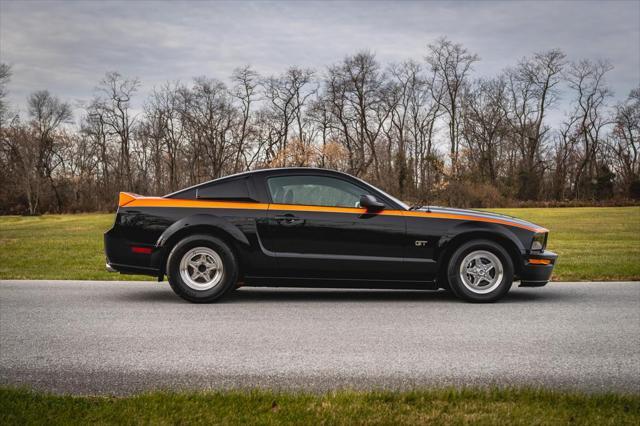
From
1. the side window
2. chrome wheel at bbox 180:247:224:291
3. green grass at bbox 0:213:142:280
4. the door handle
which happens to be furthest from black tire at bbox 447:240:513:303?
green grass at bbox 0:213:142:280

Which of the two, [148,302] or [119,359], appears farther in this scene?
[148,302]

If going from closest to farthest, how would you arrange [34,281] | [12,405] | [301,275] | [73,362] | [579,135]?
[12,405] → [73,362] → [301,275] → [34,281] → [579,135]

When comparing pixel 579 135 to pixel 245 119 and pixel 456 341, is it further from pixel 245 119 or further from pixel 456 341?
pixel 456 341

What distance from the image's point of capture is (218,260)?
23.9ft

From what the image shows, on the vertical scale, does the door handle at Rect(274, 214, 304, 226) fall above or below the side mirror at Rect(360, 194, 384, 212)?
below

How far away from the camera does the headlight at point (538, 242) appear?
7453mm

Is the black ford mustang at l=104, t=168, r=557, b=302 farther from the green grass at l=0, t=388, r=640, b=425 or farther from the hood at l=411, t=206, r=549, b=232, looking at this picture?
the green grass at l=0, t=388, r=640, b=425

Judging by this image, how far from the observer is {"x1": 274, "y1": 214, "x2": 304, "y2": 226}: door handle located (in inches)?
287

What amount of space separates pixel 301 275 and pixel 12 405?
4121mm

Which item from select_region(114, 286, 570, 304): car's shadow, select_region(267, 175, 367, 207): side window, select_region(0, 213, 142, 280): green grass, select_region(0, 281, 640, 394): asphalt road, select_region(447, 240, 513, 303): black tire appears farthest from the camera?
select_region(0, 213, 142, 280): green grass

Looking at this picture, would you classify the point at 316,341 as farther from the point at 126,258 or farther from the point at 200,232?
the point at 126,258

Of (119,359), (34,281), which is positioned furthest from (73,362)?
A: (34,281)

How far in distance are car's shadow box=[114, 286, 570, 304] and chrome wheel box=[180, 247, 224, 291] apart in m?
0.35

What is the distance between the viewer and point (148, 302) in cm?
746
